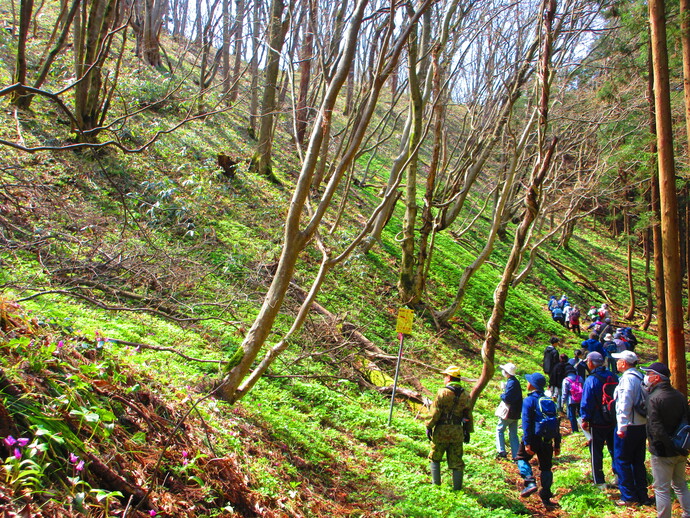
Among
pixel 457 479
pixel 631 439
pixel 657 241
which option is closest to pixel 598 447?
pixel 631 439

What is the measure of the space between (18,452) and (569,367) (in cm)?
956

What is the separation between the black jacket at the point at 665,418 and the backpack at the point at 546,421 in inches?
42.5

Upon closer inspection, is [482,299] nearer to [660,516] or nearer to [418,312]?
[418,312]

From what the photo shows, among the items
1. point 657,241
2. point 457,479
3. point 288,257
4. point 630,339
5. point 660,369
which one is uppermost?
point 657,241

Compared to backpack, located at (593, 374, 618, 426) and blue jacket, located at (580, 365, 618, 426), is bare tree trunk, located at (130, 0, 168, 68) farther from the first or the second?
backpack, located at (593, 374, 618, 426)

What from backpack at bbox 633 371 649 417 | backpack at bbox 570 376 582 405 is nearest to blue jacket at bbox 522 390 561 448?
backpack at bbox 633 371 649 417

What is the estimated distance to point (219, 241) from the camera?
435 inches

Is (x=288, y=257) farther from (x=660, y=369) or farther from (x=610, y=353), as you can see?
(x=610, y=353)

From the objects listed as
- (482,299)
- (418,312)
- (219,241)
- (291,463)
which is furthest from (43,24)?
(291,463)

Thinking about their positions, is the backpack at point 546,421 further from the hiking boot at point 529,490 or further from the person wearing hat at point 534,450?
the hiking boot at point 529,490

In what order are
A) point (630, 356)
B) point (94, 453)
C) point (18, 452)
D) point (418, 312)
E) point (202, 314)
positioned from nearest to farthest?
point (18, 452), point (94, 453), point (630, 356), point (202, 314), point (418, 312)

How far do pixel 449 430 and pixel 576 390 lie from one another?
4.19 meters

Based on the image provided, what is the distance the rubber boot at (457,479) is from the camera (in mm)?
5988

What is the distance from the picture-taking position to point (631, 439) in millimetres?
5871
